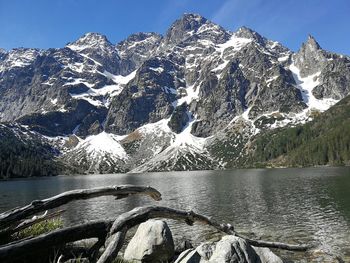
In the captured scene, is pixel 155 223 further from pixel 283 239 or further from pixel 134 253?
pixel 283 239

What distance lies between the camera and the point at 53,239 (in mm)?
→ 12797

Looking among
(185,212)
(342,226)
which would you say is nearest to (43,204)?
(185,212)

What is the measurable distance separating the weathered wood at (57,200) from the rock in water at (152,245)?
12.4ft

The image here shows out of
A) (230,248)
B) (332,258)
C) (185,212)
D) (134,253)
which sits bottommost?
(332,258)

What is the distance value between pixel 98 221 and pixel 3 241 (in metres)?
5.34

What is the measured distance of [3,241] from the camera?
1661 centimetres

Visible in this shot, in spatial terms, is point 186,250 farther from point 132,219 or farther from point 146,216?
point 132,219

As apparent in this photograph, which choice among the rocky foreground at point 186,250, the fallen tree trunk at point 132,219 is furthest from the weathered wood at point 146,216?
the rocky foreground at point 186,250

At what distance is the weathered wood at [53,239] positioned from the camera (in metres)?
11.3

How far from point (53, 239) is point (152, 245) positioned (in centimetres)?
890

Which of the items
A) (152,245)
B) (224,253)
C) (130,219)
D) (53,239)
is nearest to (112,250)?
(130,219)

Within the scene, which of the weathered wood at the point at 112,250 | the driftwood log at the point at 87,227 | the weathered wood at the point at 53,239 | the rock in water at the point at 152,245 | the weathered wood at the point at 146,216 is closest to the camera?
the weathered wood at the point at 53,239

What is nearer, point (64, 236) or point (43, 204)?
point (64, 236)

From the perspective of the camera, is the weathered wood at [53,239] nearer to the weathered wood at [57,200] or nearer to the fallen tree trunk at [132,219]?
the fallen tree trunk at [132,219]
